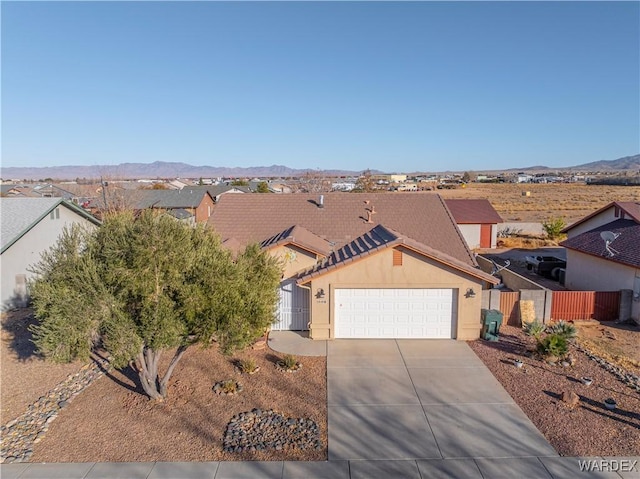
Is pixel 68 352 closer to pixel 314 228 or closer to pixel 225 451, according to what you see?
pixel 225 451

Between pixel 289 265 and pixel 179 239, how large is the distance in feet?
24.3

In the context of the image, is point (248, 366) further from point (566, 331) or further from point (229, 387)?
point (566, 331)

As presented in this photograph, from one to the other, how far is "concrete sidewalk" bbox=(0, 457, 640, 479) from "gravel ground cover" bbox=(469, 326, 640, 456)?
55cm

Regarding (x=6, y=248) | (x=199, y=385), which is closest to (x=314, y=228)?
(x=199, y=385)

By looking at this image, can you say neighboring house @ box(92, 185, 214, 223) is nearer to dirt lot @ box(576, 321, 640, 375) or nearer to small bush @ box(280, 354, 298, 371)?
small bush @ box(280, 354, 298, 371)

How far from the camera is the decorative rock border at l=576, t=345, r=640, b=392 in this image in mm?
11938

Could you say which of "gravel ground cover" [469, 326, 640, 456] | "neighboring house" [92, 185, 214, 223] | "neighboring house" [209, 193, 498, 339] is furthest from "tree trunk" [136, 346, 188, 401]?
"neighboring house" [92, 185, 214, 223]

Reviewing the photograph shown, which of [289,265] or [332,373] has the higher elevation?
[289,265]

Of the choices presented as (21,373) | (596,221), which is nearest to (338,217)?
(21,373)

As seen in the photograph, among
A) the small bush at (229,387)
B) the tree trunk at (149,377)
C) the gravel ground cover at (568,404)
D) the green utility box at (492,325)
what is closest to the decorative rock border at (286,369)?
the small bush at (229,387)

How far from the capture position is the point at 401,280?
1516 cm

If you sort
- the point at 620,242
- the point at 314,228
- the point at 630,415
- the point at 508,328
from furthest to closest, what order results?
the point at 314,228
the point at 620,242
the point at 508,328
the point at 630,415

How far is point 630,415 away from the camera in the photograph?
10.3m

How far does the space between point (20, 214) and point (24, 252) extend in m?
2.05
